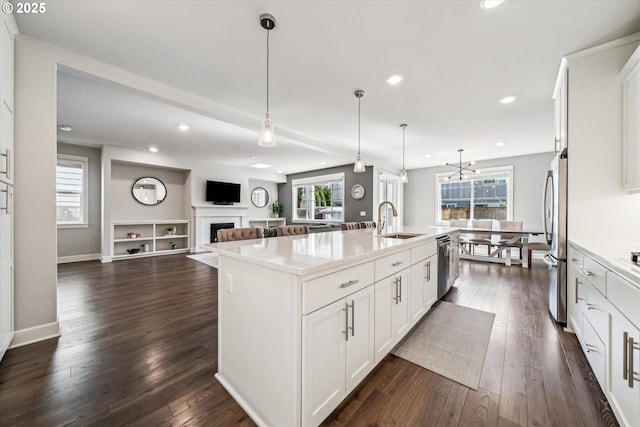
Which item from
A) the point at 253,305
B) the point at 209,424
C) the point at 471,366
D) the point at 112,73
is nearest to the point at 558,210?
the point at 471,366

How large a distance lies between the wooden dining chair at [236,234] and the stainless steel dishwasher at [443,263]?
215cm

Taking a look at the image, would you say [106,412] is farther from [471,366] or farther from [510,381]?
[510,381]

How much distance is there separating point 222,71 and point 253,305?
93.9 inches

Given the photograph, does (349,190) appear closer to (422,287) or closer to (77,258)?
(422,287)

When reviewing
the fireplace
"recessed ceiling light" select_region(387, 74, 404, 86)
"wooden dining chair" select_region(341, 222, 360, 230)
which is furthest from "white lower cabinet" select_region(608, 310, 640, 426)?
the fireplace

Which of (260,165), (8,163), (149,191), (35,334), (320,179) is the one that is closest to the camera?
(8,163)

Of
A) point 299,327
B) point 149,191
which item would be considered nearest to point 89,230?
point 149,191

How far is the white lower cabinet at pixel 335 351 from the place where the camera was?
45.1 inches

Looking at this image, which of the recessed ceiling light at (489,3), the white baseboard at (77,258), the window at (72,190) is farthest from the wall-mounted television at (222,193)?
the recessed ceiling light at (489,3)

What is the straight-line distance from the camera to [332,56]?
2.25m

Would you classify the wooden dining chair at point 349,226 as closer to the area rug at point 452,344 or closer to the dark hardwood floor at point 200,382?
the area rug at point 452,344

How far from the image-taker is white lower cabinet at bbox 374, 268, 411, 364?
1660 millimetres

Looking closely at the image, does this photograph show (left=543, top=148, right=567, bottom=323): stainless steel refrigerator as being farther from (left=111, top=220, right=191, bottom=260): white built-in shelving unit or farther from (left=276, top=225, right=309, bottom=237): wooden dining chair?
(left=111, top=220, right=191, bottom=260): white built-in shelving unit

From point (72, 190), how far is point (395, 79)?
696 centimetres
